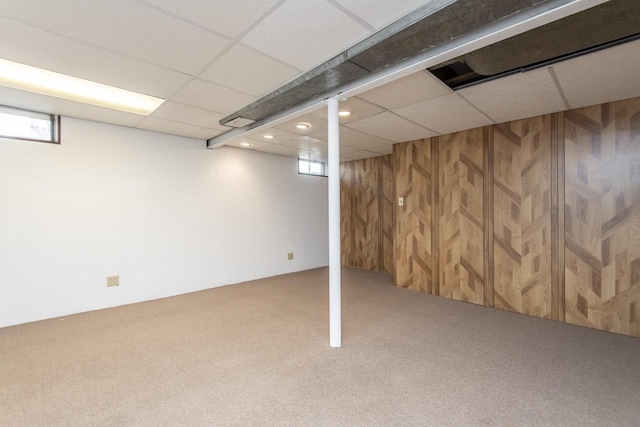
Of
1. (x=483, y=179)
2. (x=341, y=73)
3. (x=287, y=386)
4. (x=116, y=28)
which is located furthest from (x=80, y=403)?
(x=483, y=179)

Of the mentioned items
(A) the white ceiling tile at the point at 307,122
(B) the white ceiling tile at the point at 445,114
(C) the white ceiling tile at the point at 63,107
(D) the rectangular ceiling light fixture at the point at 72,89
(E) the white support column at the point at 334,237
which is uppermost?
(D) the rectangular ceiling light fixture at the point at 72,89

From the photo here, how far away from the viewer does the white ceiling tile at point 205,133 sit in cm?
423

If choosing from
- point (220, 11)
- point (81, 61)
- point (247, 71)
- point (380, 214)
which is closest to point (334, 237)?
point (247, 71)

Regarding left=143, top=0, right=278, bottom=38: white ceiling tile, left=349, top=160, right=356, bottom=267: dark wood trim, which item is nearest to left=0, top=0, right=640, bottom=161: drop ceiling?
left=143, top=0, right=278, bottom=38: white ceiling tile

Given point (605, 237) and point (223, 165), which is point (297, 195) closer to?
point (223, 165)

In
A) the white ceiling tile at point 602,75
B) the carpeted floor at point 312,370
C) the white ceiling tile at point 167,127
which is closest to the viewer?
the carpeted floor at point 312,370

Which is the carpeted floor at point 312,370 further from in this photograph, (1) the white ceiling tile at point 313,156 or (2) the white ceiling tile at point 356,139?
(1) the white ceiling tile at point 313,156

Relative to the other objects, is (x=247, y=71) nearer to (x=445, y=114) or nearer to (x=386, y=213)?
(x=445, y=114)

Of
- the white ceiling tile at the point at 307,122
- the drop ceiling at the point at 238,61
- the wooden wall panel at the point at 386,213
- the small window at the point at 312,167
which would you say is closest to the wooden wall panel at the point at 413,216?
the drop ceiling at the point at 238,61

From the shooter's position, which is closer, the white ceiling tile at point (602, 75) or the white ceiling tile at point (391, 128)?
the white ceiling tile at point (602, 75)

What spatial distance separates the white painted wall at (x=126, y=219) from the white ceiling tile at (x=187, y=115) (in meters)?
0.88

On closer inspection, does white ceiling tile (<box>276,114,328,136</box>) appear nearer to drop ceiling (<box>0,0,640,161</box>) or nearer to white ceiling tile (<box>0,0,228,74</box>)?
drop ceiling (<box>0,0,640,161</box>)

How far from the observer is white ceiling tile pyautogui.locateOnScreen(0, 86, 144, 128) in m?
2.94

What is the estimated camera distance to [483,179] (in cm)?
397
